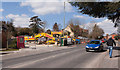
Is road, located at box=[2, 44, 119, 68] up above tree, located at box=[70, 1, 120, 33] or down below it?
below

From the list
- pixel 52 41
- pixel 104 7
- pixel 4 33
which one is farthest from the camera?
pixel 52 41

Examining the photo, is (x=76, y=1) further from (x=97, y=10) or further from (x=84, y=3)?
(x=97, y=10)

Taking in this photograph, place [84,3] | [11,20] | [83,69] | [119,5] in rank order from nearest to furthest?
[83,69] → [119,5] → [84,3] → [11,20]

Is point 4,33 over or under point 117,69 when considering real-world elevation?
over

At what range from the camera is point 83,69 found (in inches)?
305

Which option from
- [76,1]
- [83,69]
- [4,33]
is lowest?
[83,69]

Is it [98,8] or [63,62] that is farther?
[98,8]

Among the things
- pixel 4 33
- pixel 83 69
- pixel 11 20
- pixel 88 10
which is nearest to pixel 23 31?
pixel 11 20

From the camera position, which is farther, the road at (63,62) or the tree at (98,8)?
the tree at (98,8)

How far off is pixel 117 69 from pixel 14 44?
2373 cm

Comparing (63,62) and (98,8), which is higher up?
(98,8)

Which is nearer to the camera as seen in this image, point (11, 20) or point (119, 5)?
point (119, 5)

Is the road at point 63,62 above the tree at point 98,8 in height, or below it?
below

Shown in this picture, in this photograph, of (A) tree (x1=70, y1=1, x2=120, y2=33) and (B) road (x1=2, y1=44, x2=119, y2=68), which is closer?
(B) road (x1=2, y1=44, x2=119, y2=68)
